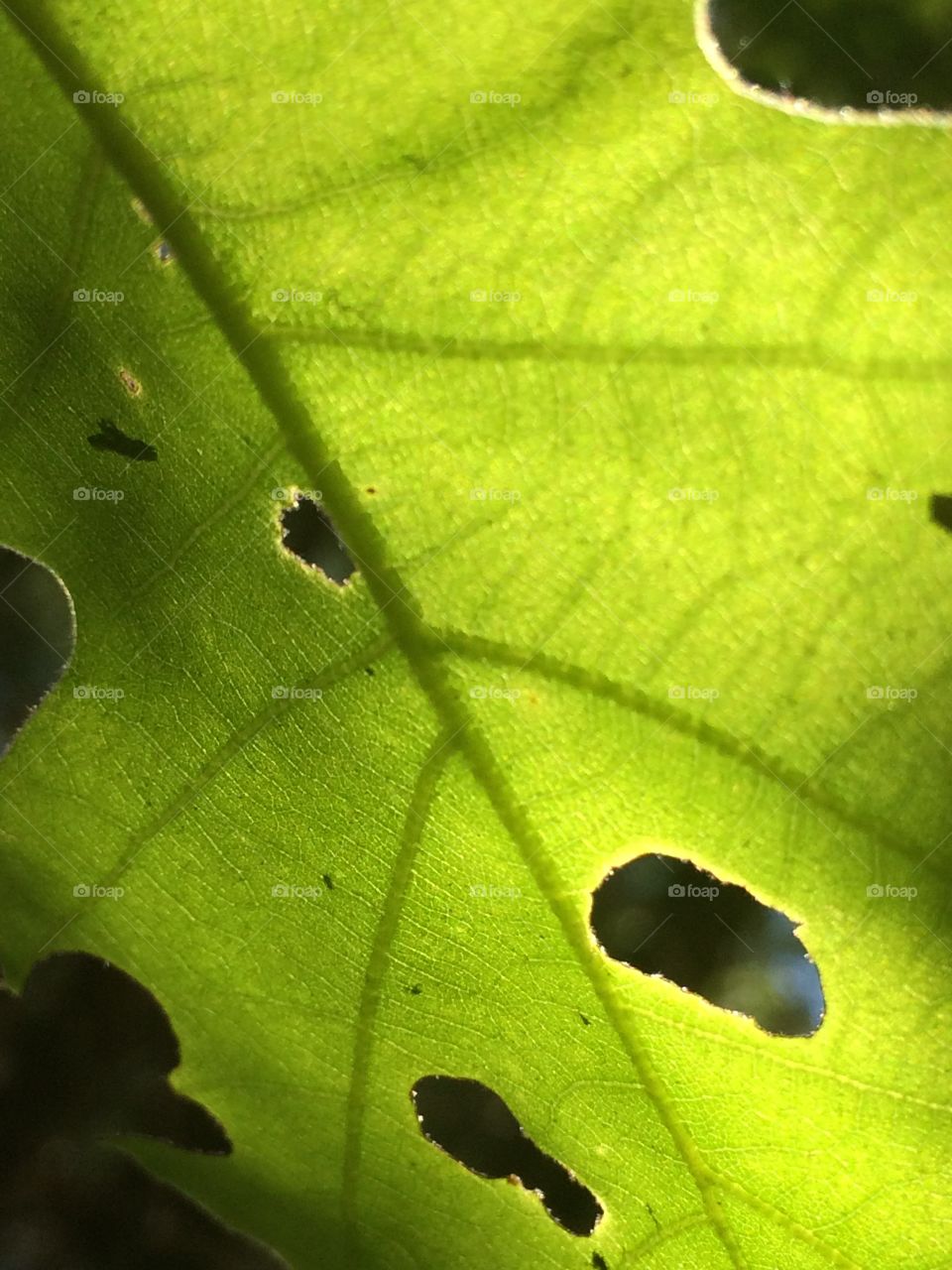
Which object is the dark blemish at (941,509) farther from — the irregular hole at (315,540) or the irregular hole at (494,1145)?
the irregular hole at (494,1145)

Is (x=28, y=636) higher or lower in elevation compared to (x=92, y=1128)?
higher

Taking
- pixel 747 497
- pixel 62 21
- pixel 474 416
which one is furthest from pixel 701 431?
pixel 62 21

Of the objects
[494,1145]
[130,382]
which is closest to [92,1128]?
[494,1145]

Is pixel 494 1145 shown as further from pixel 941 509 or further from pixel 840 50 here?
pixel 840 50

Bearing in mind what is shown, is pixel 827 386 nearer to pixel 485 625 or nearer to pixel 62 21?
pixel 485 625

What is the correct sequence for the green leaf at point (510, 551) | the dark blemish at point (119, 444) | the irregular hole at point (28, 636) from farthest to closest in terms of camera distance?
the irregular hole at point (28, 636) < the dark blemish at point (119, 444) < the green leaf at point (510, 551)

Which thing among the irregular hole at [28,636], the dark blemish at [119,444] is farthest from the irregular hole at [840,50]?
the irregular hole at [28,636]
